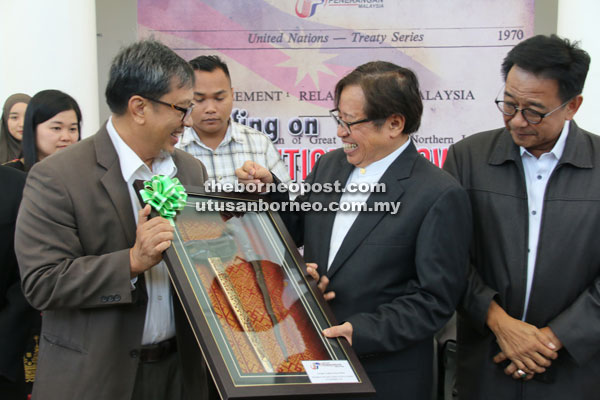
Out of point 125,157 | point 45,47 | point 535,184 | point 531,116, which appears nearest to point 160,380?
point 125,157

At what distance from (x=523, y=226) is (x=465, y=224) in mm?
344

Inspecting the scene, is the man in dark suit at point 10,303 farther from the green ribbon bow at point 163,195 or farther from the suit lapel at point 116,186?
the green ribbon bow at point 163,195

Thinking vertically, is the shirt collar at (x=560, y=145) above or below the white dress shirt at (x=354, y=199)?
above

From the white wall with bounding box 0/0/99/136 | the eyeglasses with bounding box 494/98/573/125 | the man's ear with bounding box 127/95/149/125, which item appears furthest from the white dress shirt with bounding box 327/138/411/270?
the white wall with bounding box 0/0/99/136

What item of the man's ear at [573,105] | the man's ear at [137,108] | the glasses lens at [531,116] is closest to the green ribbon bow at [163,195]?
the man's ear at [137,108]

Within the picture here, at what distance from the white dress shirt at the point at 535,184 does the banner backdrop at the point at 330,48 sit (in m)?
2.55

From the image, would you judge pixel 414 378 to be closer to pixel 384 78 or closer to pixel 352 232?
pixel 352 232

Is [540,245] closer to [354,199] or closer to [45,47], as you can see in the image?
[354,199]

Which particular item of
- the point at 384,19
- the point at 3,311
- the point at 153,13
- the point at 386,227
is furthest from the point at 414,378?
the point at 153,13

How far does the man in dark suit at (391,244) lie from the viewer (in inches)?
→ 87.7

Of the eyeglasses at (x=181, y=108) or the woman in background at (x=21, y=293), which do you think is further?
the woman in background at (x=21, y=293)

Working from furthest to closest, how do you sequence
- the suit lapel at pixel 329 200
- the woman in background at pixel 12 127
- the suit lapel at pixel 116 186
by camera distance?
the woman in background at pixel 12 127
the suit lapel at pixel 329 200
the suit lapel at pixel 116 186

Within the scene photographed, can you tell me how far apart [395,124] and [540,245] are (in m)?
0.80

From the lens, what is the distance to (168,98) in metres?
2.31
